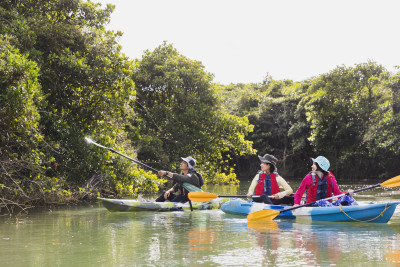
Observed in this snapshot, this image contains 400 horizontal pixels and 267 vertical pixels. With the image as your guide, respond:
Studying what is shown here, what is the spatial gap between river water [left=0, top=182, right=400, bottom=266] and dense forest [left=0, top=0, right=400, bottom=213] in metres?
2.11

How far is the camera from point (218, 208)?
1067cm

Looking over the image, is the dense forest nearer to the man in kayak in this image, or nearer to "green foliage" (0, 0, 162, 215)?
"green foliage" (0, 0, 162, 215)

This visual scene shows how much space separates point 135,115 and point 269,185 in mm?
8586

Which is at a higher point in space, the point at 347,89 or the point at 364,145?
the point at 347,89

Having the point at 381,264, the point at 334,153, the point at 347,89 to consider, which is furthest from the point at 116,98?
the point at 334,153

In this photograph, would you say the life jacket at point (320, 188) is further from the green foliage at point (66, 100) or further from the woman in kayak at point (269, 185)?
the green foliage at point (66, 100)

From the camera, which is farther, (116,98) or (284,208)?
(116,98)

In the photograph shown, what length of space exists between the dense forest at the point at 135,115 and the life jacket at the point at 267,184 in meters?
4.19

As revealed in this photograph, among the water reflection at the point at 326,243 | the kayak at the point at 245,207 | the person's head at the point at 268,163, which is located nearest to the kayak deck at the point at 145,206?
the kayak at the point at 245,207

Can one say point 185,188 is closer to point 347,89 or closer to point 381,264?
point 381,264

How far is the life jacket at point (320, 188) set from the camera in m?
8.39

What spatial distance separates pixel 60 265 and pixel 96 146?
672 centimetres

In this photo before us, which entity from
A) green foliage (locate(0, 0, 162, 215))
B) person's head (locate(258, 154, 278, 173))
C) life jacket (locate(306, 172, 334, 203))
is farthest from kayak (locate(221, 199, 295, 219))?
green foliage (locate(0, 0, 162, 215))

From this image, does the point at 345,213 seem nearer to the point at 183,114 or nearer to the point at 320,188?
the point at 320,188
